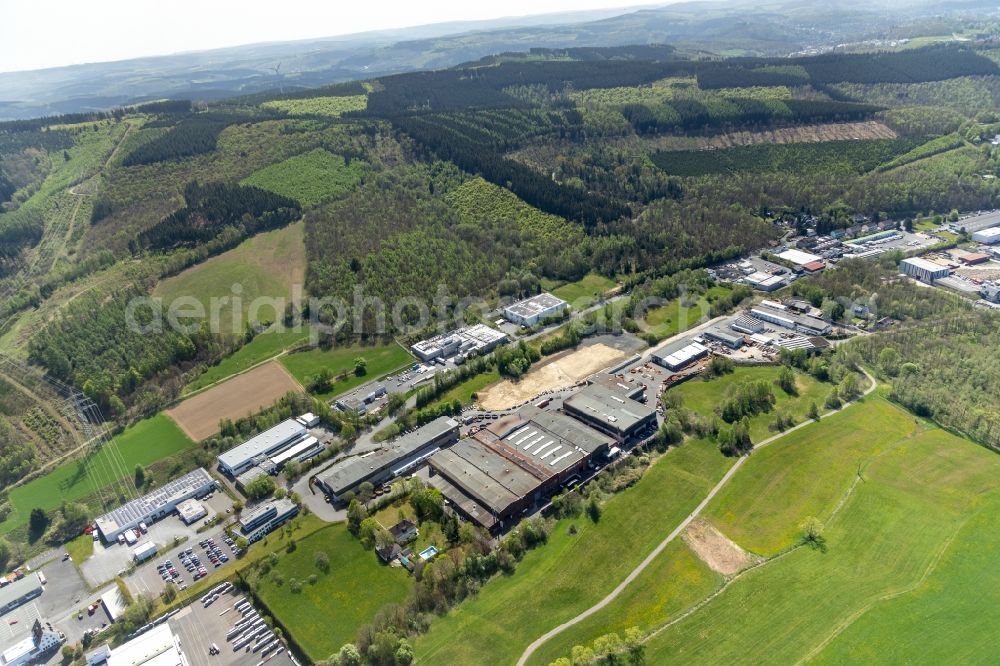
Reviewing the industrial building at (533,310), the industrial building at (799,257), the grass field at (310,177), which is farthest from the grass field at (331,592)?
the industrial building at (799,257)

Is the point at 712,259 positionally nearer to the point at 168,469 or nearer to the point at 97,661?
the point at 168,469

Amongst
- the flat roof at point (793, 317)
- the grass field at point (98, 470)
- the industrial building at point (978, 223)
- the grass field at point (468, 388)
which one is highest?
the grass field at point (98, 470)

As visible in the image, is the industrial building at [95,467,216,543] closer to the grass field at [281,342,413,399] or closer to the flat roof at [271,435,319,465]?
the flat roof at [271,435,319,465]

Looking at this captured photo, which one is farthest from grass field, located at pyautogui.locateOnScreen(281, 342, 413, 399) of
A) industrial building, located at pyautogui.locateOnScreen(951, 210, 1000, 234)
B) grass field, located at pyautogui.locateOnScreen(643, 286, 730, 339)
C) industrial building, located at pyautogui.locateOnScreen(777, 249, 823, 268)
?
industrial building, located at pyautogui.locateOnScreen(951, 210, 1000, 234)

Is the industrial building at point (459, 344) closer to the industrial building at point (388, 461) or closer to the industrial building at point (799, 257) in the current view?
the industrial building at point (388, 461)

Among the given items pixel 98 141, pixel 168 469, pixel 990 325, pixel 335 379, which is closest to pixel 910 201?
pixel 990 325

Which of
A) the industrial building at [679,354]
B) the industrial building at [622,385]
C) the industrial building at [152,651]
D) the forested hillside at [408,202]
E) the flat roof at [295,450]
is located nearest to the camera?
the industrial building at [152,651]
